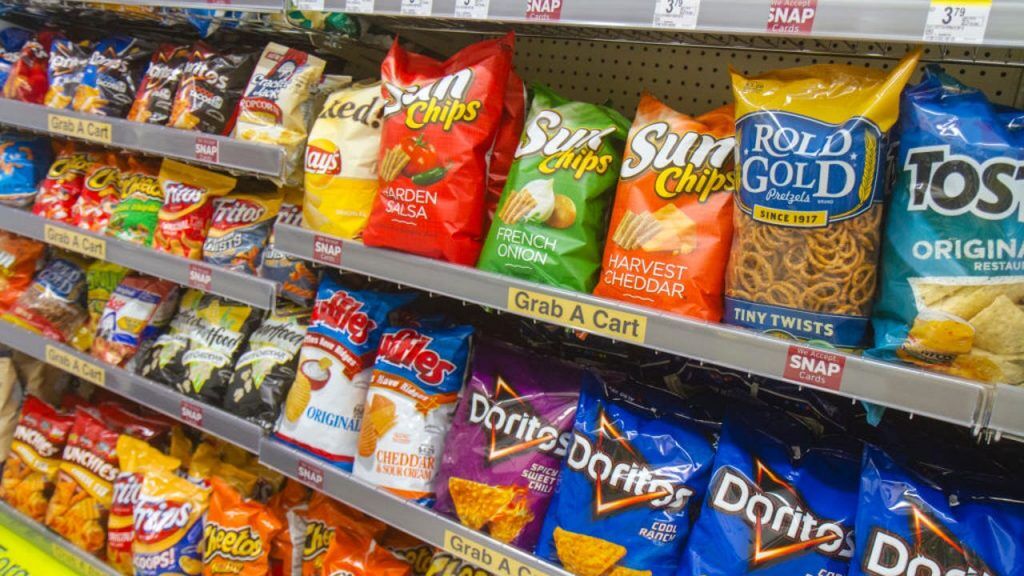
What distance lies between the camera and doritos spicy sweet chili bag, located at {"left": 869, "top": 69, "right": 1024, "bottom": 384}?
0.83 meters

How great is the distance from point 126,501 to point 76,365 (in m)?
0.41

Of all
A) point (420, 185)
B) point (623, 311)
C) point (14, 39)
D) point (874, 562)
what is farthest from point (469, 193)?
point (14, 39)

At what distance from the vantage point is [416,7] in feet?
3.91

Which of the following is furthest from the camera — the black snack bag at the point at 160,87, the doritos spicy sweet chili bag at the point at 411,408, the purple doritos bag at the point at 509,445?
the black snack bag at the point at 160,87

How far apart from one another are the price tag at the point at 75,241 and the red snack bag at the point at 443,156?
0.94 metres

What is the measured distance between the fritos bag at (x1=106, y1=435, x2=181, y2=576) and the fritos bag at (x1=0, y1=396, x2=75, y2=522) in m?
0.32

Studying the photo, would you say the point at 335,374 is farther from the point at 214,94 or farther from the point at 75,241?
the point at 75,241

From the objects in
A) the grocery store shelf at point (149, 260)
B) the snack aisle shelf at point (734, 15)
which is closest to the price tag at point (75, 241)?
the grocery store shelf at point (149, 260)

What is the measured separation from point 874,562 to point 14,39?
8.58 ft

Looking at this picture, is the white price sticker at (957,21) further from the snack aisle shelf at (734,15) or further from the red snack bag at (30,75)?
the red snack bag at (30,75)

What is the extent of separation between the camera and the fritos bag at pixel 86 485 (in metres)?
1.85

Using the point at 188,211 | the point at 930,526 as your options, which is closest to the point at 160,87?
the point at 188,211

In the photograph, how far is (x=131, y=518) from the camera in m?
1.76

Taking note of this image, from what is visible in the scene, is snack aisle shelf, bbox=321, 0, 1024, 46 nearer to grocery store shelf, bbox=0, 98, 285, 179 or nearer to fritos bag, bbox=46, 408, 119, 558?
grocery store shelf, bbox=0, 98, 285, 179
